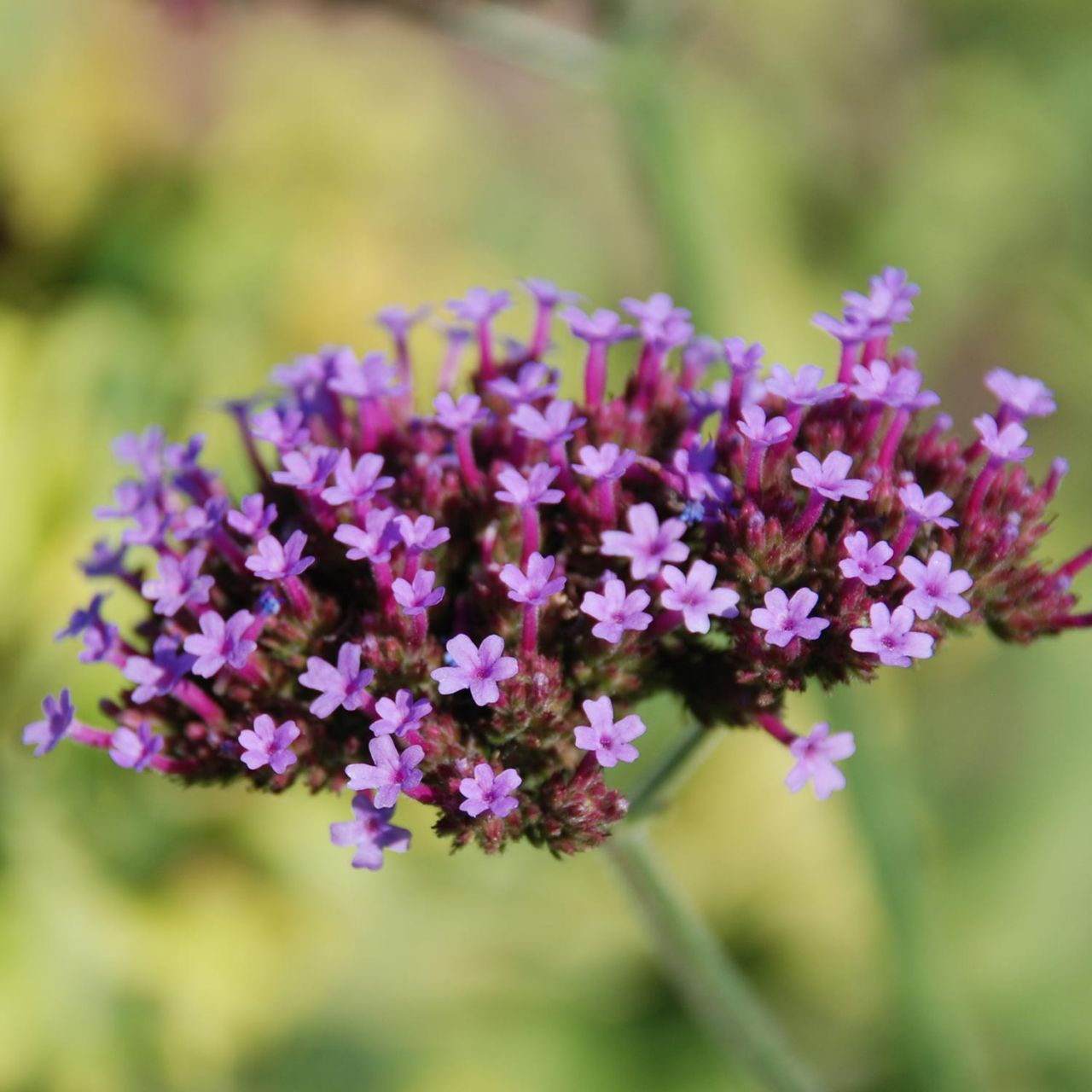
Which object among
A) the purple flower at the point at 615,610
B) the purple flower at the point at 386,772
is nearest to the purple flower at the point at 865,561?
the purple flower at the point at 615,610

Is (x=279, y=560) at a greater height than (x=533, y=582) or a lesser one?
lesser

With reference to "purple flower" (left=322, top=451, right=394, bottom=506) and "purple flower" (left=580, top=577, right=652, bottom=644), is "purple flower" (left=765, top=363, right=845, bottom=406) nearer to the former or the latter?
"purple flower" (left=580, top=577, right=652, bottom=644)

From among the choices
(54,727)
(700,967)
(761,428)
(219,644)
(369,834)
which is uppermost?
(761,428)

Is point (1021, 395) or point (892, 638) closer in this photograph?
point (892, 638)

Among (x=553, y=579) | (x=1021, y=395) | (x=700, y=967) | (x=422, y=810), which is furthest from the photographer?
(x=422, y=810)

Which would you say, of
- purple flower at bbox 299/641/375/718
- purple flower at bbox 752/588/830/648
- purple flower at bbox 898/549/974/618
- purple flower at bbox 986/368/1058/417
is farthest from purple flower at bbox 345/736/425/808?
purple flower at bbox 986/368/1058/417

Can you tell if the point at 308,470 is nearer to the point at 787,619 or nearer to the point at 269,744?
the point at 269,744

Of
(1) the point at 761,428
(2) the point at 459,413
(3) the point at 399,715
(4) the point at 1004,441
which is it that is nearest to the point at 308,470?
(2) the point at 459,413

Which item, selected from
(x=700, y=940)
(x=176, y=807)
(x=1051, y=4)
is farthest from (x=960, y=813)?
(x=1051, y=4)

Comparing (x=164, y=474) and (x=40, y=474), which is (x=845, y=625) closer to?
(x=164, y=474)

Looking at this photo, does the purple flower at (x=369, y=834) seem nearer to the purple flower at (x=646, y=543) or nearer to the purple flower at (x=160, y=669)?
the purple flower at (x=160, y=669)
